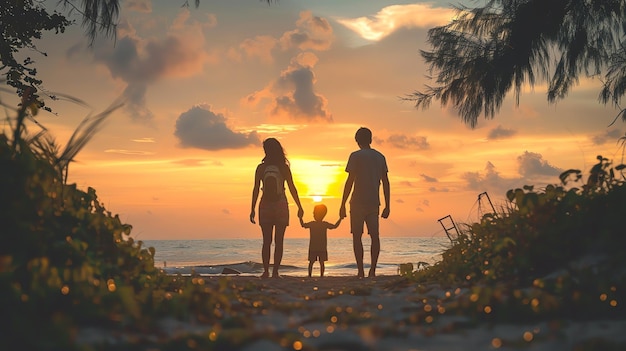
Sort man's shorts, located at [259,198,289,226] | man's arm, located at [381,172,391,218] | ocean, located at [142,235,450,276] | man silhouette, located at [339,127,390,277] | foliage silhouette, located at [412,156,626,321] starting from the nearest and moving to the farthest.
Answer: foliage silhouette, located at [412,156,626,321] → man's shorts, located at [259,198,289,226] → man silhouette, located at [339,127,390,277] → man's arm, located at [381,172,391,218] → ocean, located at [142,235,450,276]

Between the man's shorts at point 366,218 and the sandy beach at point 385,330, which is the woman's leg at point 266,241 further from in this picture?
the sandy beach at point 385,330

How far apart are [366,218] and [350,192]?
47 cm

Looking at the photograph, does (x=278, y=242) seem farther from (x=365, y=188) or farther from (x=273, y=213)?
(x=365, y=188)

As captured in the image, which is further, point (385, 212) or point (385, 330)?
point (385, 212)

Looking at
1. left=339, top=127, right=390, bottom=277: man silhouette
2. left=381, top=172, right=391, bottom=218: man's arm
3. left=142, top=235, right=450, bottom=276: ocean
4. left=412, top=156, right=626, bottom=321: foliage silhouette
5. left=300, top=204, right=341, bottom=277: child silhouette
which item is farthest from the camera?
left=142, top=235, right=450, bottom=276: ocean

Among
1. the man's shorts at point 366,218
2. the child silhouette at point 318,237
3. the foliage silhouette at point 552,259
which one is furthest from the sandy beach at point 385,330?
the child silhouette at point 318,237

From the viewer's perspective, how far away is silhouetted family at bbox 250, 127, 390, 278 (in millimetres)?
8711

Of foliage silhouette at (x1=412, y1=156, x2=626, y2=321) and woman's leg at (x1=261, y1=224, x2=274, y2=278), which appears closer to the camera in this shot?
foliage silhouette at (x1=412, y1=156, x2=626, y2=321)

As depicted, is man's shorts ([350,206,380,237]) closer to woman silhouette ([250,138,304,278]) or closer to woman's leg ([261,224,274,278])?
woman silhouette ([250,138,304,278])

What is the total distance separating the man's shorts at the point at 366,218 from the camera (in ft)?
29.0

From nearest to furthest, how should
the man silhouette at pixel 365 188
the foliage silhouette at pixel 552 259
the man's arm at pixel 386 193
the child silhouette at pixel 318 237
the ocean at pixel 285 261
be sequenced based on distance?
the foliage silhouette at pixel 552 259 → the man silhouette at pixel 365 188 → the man's arm at pixel 386 193 → the child silhouette at pixel 318 237 → the ocean at pixel 285 261

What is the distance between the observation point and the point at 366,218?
891 centimetres

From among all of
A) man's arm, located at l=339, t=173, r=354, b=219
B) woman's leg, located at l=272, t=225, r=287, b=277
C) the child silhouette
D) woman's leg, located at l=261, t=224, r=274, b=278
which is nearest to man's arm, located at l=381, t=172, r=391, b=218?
man's arm, located at l=339, t=173, r=354, b=219

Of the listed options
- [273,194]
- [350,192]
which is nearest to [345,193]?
[350,192]
